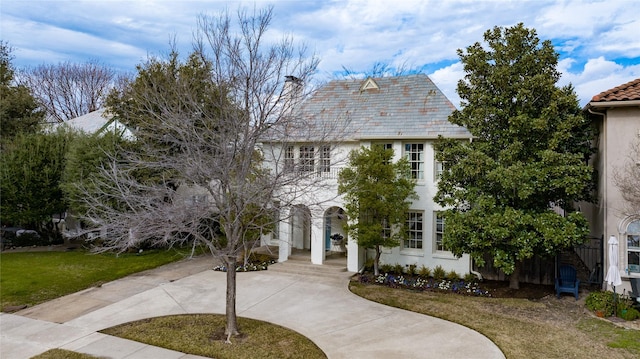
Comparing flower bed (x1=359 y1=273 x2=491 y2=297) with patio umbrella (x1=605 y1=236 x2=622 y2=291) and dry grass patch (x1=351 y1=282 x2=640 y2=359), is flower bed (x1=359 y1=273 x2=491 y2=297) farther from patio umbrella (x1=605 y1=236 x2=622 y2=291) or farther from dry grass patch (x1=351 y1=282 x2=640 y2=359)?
patio umbrella (x1=605 y1=236 x2=622 y2=291)

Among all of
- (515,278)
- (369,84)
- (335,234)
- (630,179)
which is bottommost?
(515,278)

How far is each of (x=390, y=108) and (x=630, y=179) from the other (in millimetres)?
8493

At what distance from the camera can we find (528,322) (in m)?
10.6

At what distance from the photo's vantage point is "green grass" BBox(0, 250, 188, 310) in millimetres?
13281

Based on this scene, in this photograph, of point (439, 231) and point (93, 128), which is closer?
point (439, 231)

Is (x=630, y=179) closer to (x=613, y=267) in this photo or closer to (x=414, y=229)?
(x=613, y=267)

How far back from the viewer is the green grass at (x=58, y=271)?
43.6 ft

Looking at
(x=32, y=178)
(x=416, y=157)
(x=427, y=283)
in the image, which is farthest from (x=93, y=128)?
(x=427, y=283)

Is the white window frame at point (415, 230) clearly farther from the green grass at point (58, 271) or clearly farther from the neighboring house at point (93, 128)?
the neighboring house at point (93, 128)

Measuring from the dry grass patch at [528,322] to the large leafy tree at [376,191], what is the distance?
6.23 feet

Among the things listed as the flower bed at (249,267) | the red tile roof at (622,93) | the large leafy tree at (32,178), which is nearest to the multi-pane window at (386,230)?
the flower bed at (249,267)

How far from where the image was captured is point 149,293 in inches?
523

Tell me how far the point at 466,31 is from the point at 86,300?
16253 mm

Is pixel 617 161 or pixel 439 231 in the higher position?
pixel 617 161
